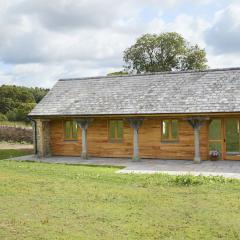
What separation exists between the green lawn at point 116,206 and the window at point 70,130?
22.6 ft

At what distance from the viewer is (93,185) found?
14398mm

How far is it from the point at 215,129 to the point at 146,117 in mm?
3471

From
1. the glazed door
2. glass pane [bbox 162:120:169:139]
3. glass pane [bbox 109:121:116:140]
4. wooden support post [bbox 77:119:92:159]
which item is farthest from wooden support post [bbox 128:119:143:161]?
the glazed door

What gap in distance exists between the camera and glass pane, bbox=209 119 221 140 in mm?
20609

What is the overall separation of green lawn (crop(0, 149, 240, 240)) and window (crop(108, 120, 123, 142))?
229 inches

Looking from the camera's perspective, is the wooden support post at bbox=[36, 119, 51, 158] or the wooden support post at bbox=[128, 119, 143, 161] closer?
the wooden support post at bbox=[128, 119, 143, 161]

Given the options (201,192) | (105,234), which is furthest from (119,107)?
(105,234)

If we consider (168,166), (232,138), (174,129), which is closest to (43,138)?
(174,129)

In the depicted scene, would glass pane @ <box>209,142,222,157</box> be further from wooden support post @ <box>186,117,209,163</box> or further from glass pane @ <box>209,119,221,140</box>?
wooden support post @ <box>186,117,209,163</box>

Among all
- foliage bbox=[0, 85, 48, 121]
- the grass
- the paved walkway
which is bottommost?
the paved walkway

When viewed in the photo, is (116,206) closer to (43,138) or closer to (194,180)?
(194,180)

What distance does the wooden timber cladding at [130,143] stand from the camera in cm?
2103

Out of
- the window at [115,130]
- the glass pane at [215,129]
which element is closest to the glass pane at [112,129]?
the window at [115,130]

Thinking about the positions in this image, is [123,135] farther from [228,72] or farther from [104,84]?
[228,72]
